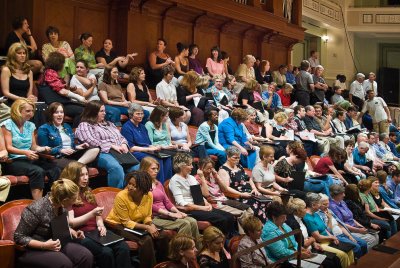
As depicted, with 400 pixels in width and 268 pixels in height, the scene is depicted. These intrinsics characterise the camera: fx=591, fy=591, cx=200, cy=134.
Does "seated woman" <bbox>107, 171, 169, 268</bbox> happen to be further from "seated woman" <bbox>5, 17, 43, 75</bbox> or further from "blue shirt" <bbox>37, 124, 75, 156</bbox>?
"seated woman" <bbox>5, 17, 43, 75</bbox>

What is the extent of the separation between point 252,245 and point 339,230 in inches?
70.1

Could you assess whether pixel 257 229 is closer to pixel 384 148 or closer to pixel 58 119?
pixel 58 119

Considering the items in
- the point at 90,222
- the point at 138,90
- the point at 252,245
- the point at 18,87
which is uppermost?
the point at 138,90

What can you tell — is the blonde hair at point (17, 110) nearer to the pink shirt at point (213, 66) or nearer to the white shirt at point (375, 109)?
the pink shirt at point (213, 66)

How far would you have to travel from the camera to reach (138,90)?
6891mm

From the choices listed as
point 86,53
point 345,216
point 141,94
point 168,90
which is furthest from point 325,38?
point 345,216

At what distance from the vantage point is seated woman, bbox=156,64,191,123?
7.16 metres

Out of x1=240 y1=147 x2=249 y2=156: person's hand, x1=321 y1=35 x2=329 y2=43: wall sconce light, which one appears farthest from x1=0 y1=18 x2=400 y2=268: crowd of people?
x1=321 y1=35 x2=329 y2=43: wall sconce light

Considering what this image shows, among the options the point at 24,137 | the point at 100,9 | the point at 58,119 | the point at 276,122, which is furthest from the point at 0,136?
the point at 276,122

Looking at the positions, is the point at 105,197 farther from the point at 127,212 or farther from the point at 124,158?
the point at 124,158

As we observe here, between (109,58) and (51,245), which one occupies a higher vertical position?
(109,58)

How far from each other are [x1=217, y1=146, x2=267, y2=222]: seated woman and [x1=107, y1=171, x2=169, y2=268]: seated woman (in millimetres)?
1398

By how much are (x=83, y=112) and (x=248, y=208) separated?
173 cm

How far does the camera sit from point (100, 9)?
7.88m
